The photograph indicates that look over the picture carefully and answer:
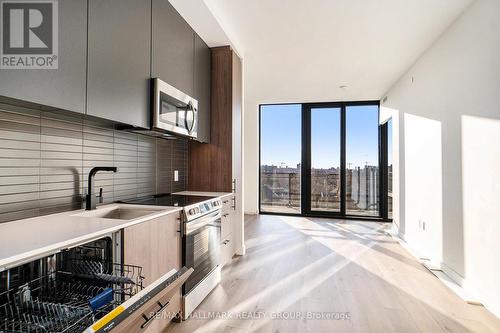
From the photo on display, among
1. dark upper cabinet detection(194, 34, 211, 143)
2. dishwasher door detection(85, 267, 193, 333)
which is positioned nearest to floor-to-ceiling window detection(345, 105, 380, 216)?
dark upper cabinet detection(194, 34, 211, 143)

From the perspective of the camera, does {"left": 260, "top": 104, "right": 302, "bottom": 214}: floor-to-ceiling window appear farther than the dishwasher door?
Yes

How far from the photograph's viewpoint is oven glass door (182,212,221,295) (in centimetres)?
200

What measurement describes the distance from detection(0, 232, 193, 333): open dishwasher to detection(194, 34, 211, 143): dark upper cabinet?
1.95 meters

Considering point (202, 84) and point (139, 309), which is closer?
point (139, 309)

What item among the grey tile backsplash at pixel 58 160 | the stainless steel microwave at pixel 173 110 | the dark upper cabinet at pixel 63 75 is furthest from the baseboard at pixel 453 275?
the dark upper cabinet at pixel 63 75

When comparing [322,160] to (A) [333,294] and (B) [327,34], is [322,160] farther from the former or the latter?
(A) [333,294]

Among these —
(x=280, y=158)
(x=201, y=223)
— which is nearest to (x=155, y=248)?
(x=201, y=223)

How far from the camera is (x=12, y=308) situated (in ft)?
3.11

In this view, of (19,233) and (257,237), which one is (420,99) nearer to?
(257,237)

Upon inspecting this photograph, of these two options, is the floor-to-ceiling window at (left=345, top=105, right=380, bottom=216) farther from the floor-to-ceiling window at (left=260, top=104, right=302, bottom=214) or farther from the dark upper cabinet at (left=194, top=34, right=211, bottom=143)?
the dark upper cabinet at (left=194, top=34, right=211, bottom=143)

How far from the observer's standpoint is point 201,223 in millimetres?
2203

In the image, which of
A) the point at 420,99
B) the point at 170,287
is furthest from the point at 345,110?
the point at 170,287

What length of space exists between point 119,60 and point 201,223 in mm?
1392

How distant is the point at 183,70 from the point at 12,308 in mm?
→ 2192
